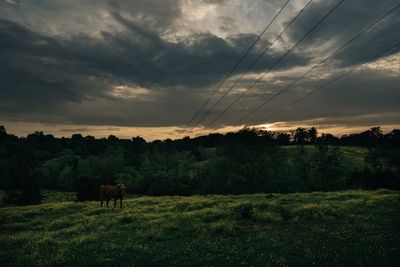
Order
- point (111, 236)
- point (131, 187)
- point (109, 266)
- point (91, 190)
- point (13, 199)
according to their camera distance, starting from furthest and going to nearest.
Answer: point (131, 187)
point (91, 190)
point (13, 199)
point (111, 236)
point (109, 266)

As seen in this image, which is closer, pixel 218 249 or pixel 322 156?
pixel 218 249

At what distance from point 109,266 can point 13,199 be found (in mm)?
70479

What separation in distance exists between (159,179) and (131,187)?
659 inches

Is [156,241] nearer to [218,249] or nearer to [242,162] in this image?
[218,249]

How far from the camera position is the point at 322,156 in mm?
101812

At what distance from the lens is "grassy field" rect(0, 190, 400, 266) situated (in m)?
19.1

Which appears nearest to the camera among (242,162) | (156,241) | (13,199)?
(156,241)

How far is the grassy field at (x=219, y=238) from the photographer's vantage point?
62.8 ft

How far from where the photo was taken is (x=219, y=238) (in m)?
24.0

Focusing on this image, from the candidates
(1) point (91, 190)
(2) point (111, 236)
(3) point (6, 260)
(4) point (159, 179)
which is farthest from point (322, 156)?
(3) point (6, 260)

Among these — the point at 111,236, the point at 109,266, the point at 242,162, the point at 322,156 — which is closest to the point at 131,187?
the point at 242,162

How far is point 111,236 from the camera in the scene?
26.4m

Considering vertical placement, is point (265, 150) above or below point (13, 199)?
above

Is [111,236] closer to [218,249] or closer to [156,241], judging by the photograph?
[156,241]
